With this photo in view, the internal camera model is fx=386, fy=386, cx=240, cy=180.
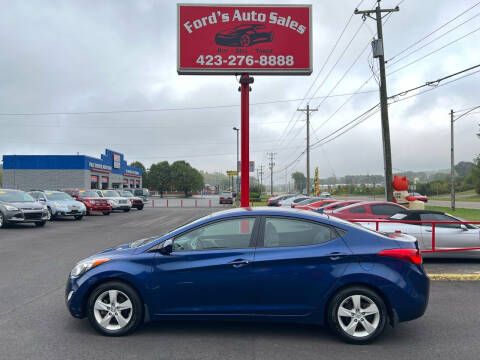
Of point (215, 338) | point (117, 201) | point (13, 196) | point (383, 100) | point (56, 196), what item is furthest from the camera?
point (117, 201)

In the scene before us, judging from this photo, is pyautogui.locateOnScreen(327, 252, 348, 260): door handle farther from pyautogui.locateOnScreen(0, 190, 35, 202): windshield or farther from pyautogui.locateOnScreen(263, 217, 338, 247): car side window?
pyautogui.locateOnScreen(0, 190, 35, 202): windshield

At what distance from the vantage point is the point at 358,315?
14.0 feet

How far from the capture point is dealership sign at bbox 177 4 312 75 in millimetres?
14398

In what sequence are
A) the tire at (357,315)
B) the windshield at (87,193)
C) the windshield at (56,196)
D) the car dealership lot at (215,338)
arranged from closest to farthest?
1. the car dealership lot at (215,338)
2. the tire at (357,315)
3. the windshield at (56,196)
4. the windshield at (87,193)

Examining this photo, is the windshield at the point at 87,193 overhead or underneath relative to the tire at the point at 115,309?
overhead

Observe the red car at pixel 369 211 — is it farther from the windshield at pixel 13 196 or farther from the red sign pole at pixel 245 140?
the windshield at pixel 13 196

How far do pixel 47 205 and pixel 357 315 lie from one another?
19746 millimetres

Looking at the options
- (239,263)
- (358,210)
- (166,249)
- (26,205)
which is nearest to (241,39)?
(358,210)

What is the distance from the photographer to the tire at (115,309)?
441cm

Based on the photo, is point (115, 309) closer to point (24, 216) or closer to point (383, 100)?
point (24, 216)

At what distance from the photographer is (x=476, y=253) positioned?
364 inches

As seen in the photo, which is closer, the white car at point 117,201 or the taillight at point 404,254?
the taillight at point 404,254

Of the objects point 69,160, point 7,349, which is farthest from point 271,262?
point 69,160

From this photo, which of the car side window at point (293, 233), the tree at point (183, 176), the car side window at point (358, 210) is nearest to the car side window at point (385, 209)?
the car side window at point (358, 210)
